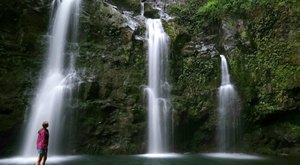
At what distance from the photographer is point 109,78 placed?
15.2 metres

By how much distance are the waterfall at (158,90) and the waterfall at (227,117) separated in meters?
2.51

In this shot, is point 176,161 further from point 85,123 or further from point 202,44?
point 202,44

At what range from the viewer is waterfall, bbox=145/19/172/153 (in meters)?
14.6

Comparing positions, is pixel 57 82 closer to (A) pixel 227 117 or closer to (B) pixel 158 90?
(B) pixel 158 90

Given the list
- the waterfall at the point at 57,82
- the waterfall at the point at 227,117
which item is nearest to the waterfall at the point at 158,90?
the waterfall at the point at 227,117

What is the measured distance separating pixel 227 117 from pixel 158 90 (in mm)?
3521

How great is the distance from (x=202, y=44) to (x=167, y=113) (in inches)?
188

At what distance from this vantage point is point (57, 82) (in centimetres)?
1495

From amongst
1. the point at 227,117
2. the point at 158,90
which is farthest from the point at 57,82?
the point at 227,117

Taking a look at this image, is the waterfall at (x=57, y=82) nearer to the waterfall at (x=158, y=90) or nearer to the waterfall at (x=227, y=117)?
the waterfall at (x=158, y=90)

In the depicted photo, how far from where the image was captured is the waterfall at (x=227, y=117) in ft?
49.5

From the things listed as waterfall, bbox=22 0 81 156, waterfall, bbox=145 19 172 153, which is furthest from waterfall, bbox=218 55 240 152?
waterfall, bbox=22 0 81 156

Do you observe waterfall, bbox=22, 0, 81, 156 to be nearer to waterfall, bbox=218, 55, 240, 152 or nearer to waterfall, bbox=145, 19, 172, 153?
waterfall, bbox=145, 19, 172, 153

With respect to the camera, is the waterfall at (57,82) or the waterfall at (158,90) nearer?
the waterfall at (57,82)
